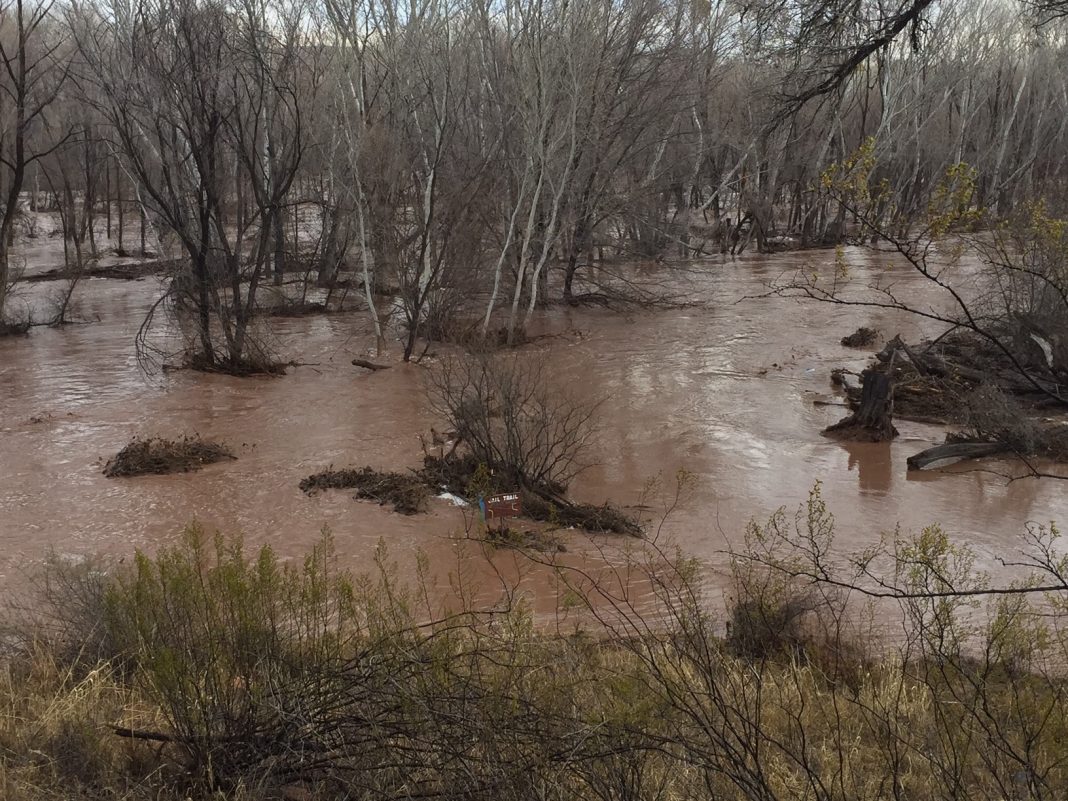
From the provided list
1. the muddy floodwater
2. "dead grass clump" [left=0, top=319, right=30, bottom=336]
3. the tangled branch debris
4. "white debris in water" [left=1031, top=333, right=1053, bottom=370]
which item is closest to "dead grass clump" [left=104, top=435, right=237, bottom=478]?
the muddy floodwater

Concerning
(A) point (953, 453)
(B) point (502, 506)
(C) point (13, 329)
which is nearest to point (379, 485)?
(B) point (502, 506)

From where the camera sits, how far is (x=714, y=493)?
1004 centimetres

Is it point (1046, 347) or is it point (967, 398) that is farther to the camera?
point (1046, 347)

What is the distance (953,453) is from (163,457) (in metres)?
9.20

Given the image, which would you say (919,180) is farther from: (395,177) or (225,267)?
(225,267)

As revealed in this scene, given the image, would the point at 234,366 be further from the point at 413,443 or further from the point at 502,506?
the point at 502,506

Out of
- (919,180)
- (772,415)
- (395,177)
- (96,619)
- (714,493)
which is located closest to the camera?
(96,619)

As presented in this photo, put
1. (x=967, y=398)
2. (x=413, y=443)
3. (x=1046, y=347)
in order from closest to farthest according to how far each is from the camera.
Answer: (x=413, y=443) < (x=967, y=398) < (x=1046, y=347)

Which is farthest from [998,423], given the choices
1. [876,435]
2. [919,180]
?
[919,180]

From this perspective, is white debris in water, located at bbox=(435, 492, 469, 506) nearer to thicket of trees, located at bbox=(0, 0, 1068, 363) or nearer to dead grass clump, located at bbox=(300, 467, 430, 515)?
dead grass clump, located at bbox=(300, 467, 430, 515)

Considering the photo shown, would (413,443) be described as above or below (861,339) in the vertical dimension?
below

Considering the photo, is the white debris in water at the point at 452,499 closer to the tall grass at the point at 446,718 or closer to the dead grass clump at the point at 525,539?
the dead grass clump at the point at 525,539

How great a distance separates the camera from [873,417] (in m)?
12.1

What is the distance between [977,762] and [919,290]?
21445mm
